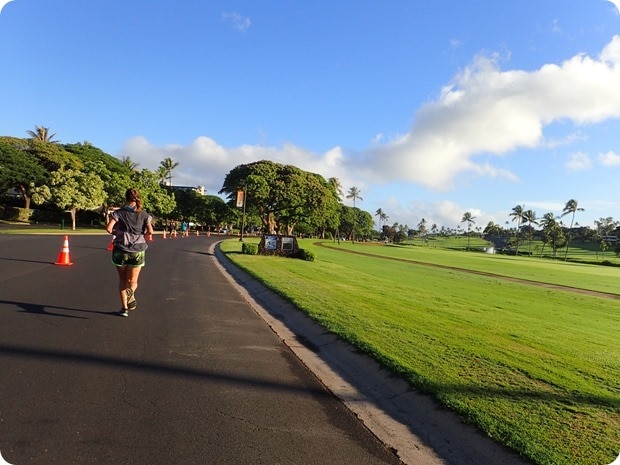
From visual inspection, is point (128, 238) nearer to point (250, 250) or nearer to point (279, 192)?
point (250, 250)

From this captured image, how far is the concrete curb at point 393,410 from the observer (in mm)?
3578

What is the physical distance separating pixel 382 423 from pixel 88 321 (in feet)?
16.1

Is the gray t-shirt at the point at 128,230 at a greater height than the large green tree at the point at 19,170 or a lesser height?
lesser

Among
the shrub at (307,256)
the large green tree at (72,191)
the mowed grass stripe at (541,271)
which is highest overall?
the large green tree at (72,191)

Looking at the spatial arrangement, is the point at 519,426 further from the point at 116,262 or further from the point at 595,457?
the point at 116,262

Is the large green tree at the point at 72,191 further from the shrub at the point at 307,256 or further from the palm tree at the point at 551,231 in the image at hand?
the palm tree at the point at 551,231

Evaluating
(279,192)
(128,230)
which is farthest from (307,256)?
(279,192)

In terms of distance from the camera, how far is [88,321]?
6.86 meters

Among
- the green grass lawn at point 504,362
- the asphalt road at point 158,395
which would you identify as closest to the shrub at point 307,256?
the green grass lawn at point 504,362

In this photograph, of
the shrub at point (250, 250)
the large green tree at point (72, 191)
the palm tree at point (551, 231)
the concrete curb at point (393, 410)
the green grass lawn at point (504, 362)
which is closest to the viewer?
the concrete curb at point (393, 410)

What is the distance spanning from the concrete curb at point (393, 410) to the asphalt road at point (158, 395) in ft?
0.64

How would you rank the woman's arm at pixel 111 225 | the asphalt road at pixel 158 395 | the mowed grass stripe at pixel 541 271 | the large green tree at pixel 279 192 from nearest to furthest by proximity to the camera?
A: 1. the asphalt road at pixel 158 395
2. the woman's arm at pixel 111 225
3. the mowed grass stripe at pixel 541 271
4. the large green tree at pixel 279 192

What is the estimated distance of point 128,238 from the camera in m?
7.15

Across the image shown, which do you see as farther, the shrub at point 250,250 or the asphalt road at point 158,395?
the shrub at point 250,250
